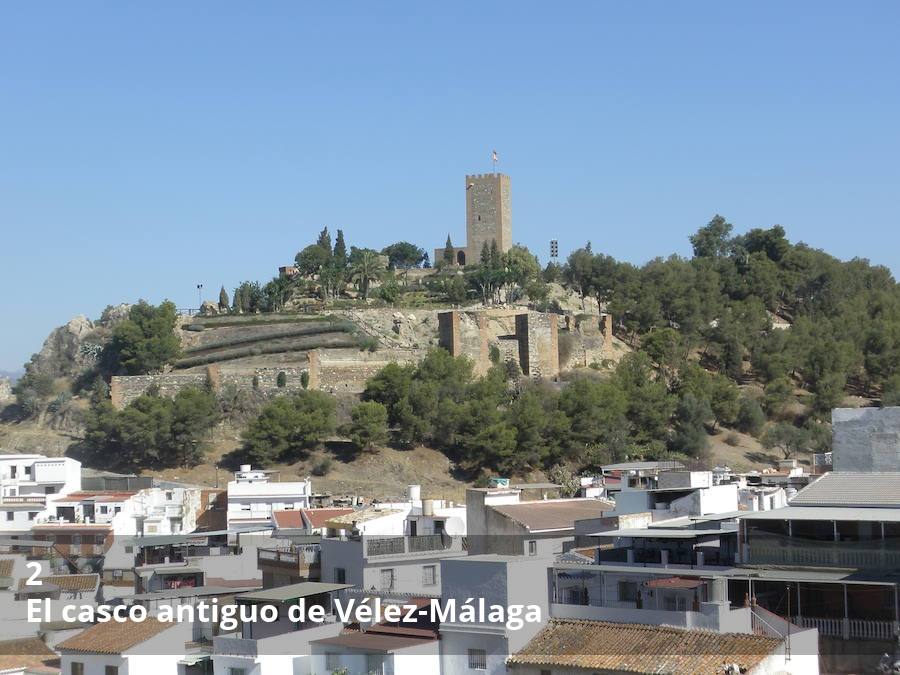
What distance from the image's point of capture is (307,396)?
5281 centimetres

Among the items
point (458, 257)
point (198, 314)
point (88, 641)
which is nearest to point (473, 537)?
point (88, 641)

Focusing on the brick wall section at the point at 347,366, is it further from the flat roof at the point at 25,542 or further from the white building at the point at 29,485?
the flat roof at the point at 25,542

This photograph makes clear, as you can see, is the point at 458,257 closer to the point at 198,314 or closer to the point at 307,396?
the point at 198,314

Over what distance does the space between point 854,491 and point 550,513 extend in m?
7.85

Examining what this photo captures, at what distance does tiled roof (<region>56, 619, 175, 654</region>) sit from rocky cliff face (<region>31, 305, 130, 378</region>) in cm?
4002

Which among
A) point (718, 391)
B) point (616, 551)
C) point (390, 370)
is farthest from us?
point (718, 391)

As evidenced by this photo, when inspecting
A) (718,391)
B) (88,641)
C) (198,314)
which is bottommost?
(88,641)

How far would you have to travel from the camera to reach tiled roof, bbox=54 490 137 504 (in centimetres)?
4006

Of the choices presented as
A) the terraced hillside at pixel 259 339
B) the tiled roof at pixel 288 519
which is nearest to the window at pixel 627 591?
the tiled roof at pixel 288 519

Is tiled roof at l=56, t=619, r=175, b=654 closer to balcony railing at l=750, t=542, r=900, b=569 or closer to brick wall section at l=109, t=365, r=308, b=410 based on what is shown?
balcony railing at l=750, t=542, r=900, b=569

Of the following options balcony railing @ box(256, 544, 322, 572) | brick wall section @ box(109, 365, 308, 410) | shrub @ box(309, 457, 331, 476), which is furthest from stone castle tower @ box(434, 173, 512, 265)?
balcony railing @ box(256, 544, 322, 572)

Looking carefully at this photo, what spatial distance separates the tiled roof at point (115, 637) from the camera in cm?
2009

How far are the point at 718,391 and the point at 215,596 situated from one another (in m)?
40.1

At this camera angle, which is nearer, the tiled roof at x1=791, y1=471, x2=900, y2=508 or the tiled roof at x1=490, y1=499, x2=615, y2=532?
the tiled roof at x1=791, y1=471, x2=900, y2=508
